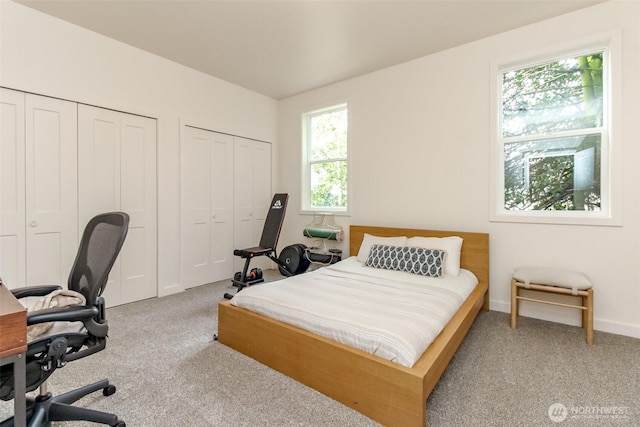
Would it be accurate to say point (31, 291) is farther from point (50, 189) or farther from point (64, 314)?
point (50, 189)

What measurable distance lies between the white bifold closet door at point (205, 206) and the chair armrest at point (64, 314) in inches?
101

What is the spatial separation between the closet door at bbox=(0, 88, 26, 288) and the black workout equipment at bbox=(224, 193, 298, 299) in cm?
187

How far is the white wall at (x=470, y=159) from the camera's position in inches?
98.3

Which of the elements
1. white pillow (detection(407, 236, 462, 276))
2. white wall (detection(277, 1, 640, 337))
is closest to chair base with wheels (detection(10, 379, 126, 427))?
white pillow (detection(407, 236, 462, 276))

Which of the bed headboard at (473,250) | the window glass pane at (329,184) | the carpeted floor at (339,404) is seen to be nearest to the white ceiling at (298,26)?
the window glass pane at (329,184)

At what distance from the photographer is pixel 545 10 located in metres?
2.67

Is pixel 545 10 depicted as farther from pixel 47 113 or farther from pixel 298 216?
pixel 47 113

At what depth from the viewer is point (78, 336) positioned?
1.34 m

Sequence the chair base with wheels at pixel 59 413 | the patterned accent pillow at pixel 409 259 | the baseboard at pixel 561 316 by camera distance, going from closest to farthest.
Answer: the chair base with wheels at pixel 59 413 → the baseboard at pixel 561 316 → the patterned accent pillow at pixel 409 259

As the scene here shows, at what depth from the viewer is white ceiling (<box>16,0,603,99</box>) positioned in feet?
8.55

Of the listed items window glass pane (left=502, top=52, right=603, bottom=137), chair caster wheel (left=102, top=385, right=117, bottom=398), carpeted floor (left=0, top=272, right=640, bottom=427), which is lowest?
carpeted floor (left=0, top=272, right=640, bottom=427)

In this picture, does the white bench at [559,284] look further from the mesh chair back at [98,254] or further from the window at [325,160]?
the mesh chair back at [98,254]

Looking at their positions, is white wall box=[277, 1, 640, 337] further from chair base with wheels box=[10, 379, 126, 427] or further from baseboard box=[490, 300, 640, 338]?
chair base with wheels box=[10, 379, 126, 427]

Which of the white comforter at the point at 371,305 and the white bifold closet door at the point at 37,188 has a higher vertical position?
the white bifold closet door at the point at 37,188
